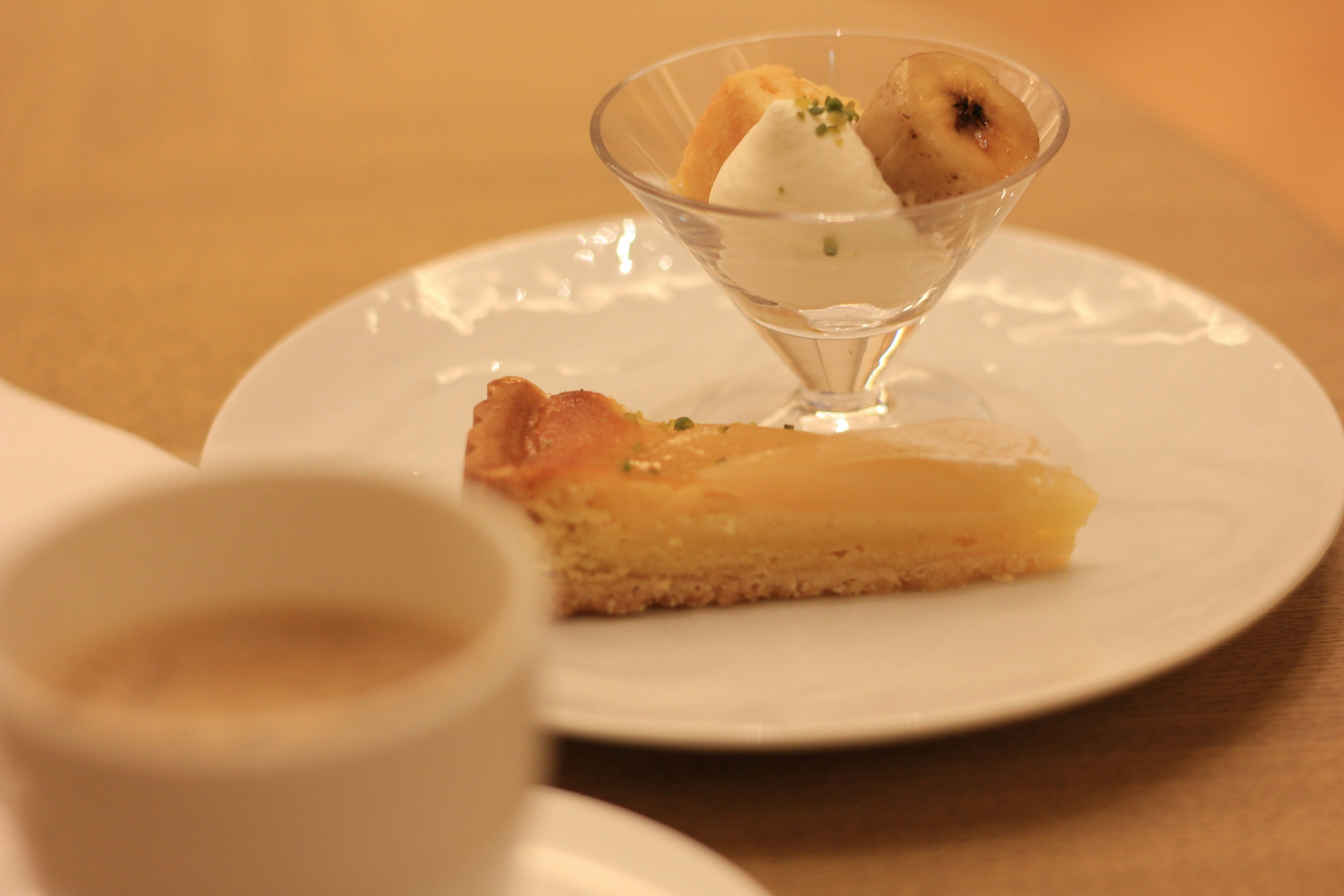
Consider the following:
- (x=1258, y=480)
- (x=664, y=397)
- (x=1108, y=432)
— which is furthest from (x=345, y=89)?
(x=1258, y=480)

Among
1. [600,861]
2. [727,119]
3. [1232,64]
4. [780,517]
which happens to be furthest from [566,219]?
[1232,64]

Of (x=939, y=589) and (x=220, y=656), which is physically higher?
(x=220, y=656)

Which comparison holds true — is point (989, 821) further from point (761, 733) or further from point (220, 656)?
point (220, 656)

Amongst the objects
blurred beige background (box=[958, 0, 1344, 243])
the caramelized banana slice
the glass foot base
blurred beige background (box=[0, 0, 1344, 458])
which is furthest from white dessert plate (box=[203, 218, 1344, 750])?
blurred beige background (box=[958, 0, 1344, 243])

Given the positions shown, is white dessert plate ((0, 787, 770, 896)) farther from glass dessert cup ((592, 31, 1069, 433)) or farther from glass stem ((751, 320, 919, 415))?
glass stem ((751, 320, 919, 415))

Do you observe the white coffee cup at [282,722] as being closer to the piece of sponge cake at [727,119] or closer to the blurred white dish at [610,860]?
the blurred white dish at [610,860]

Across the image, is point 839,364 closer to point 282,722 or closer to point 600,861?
point 600,861
